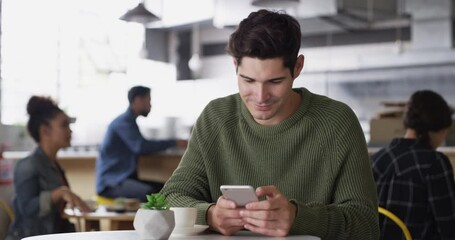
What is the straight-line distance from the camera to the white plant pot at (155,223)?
180 cm

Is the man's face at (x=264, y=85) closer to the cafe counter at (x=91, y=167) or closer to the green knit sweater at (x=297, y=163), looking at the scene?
the green knit sweater at (x=297, y=163)

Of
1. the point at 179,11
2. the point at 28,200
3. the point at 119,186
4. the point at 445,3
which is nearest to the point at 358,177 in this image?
the point at 28,200

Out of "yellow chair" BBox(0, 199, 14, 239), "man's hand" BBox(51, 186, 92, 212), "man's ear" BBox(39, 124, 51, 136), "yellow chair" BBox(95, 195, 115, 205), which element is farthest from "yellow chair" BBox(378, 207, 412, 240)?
"yellow chair" BBox(95, 195, 115, 205)

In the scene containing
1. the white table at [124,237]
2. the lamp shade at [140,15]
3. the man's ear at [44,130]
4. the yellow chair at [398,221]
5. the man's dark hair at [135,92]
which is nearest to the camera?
the white table at [124,237]

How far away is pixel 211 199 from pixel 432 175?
1.18 meters

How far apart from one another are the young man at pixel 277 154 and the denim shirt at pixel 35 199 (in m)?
1.85

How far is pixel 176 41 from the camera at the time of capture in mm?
11477

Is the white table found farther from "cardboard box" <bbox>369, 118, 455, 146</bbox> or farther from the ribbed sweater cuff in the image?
"cardboard box" <bbox>369, 118, 455, 146</bbox>

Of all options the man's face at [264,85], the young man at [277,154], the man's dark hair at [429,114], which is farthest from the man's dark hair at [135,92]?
the man's face at [264,85]

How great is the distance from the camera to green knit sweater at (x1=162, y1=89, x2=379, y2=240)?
2.01m

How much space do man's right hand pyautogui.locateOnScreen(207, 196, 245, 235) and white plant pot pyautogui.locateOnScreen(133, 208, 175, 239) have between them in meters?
0.13

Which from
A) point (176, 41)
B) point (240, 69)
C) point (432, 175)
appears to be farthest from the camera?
point (176, 41)

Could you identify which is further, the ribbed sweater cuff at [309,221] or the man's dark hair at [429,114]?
the man's dark hair at [429,114]

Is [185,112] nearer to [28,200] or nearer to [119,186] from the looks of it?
[119,186]
